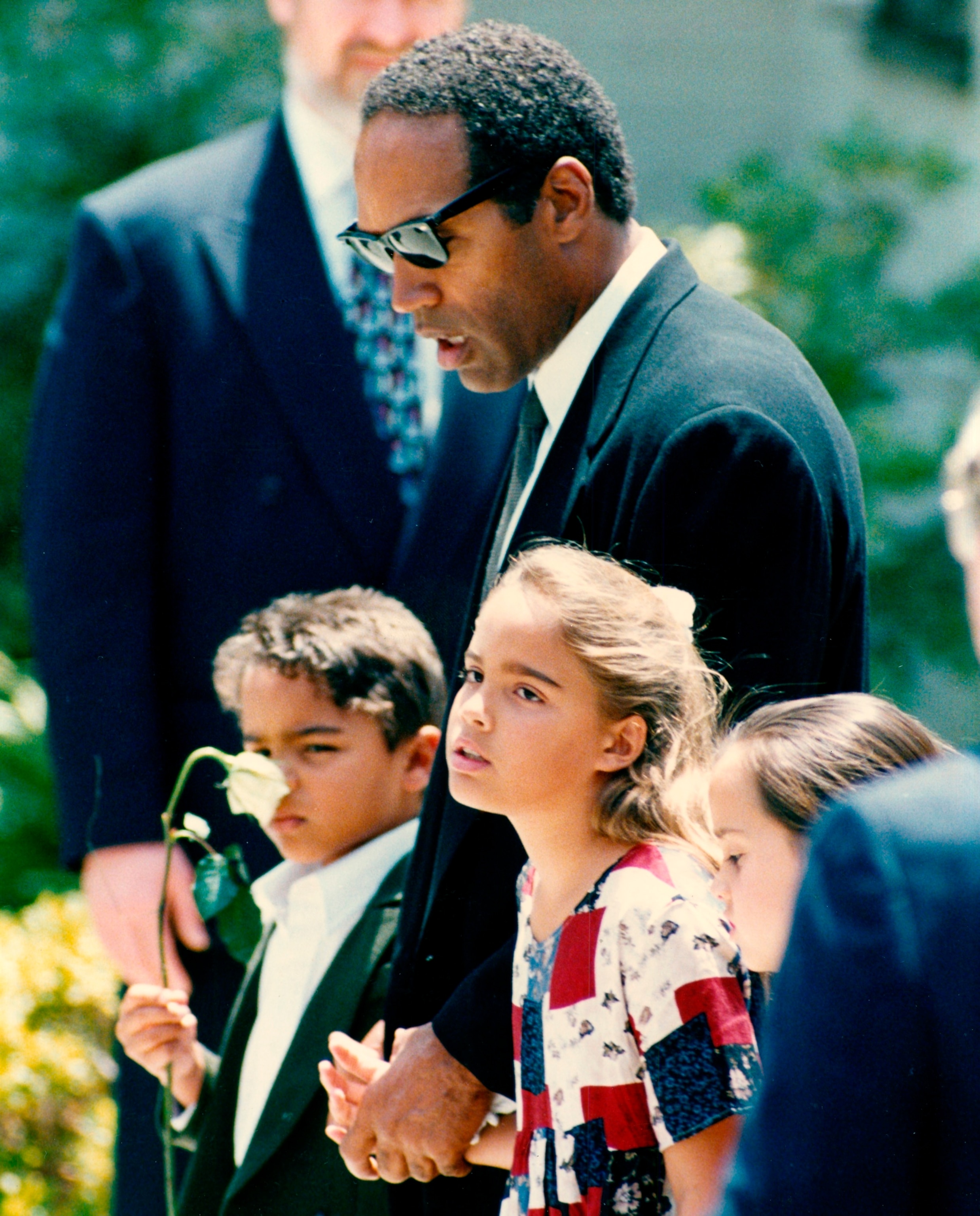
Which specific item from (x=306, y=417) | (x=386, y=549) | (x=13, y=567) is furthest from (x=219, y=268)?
(x=13, y=567)

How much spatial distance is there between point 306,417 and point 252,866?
760mm

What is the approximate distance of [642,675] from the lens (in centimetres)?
173

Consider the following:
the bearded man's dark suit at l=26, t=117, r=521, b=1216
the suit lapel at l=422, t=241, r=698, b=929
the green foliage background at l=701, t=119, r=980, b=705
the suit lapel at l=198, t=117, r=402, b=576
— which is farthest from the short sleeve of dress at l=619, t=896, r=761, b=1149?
the green foliage background at l=701, t=119, r=980, b=705

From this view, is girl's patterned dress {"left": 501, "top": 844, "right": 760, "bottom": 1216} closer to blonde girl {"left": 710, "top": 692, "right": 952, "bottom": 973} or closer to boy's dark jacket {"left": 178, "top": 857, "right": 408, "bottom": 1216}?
blonde girl {"left": 710, "top": 692, "right": 952, "bottom": 973}

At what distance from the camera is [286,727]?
2.24 m

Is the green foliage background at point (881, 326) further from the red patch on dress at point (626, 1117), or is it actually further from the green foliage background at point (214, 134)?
the red patch on dress at point (626, 1117)

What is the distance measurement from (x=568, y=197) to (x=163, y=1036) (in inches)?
48.0

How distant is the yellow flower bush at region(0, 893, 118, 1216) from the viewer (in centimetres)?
342

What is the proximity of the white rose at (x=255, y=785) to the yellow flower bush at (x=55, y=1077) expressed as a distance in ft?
4.95

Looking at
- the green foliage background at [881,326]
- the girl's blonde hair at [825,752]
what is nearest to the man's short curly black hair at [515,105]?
the girl's blonde hair at [825,752]

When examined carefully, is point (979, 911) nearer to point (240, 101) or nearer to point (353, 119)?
point (353, 119)

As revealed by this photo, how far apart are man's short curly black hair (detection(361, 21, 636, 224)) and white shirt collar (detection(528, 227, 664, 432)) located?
0.08m

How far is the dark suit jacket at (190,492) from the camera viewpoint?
2.69m

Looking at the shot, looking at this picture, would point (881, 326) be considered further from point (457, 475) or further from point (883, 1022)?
point (883, 1022)
